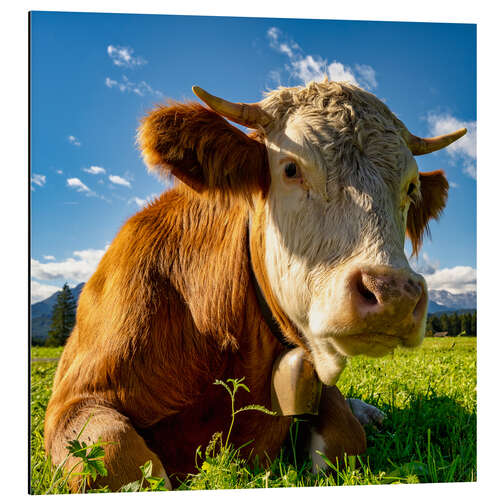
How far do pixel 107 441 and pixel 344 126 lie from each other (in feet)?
5.34

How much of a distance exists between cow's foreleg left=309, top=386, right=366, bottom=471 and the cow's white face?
0.43m

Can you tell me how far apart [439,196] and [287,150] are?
4.05 feet

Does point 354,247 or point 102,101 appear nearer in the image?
point 354,247

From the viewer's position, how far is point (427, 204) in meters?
3.45

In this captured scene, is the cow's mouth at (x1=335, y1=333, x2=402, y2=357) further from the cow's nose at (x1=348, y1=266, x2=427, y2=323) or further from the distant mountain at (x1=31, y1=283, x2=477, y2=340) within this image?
the distant mountain at (x1=31, y1=283, x2=477, y2=340)

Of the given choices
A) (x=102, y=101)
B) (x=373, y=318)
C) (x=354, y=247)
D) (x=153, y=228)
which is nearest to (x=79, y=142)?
(x=102, y=101)

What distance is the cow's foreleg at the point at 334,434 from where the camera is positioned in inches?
116

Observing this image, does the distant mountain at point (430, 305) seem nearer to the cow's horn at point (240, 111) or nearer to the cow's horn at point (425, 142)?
the cow's horn at point (425, 142)

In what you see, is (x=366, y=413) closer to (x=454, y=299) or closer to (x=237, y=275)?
(x=454, y=299)

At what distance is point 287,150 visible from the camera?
2631 mm

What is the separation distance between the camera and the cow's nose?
215 centimetres

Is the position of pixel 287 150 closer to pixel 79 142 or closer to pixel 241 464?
pixel 79 142

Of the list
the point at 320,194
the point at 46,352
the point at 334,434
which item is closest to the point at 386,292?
the point at 320,194

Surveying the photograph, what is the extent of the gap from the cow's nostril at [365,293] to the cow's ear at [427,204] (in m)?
1.27
